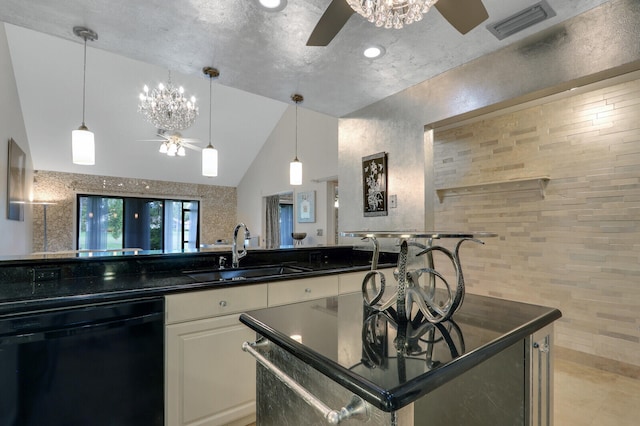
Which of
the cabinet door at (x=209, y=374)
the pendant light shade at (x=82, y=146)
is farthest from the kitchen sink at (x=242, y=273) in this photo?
the pendant light shade at (x=82, y=146)

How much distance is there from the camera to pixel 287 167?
6.97 metres

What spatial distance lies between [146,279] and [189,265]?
16.8 inches

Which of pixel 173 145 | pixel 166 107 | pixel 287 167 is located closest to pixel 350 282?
pixel 166 107

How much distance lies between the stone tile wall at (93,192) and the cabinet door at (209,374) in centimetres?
691

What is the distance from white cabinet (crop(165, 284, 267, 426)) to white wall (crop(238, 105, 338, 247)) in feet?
13.1

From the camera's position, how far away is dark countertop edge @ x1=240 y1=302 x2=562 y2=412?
2.06ft

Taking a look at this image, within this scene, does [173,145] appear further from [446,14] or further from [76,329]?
[446,14]

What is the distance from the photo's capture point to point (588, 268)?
9.42ft

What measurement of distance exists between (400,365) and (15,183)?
5.89 m

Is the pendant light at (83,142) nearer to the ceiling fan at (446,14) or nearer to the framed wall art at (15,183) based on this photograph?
the ceiling fan at (446,14)

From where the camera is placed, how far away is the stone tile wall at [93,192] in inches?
259

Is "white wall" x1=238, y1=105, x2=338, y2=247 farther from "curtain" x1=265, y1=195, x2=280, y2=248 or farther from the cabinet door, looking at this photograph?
the cabinet door

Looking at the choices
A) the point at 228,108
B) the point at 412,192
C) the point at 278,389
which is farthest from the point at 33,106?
the point at 278,389

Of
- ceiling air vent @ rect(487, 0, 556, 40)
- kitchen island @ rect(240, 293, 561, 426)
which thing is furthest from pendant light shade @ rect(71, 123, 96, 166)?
ceiling air vent @ rect(487, 0, 556, 40)
